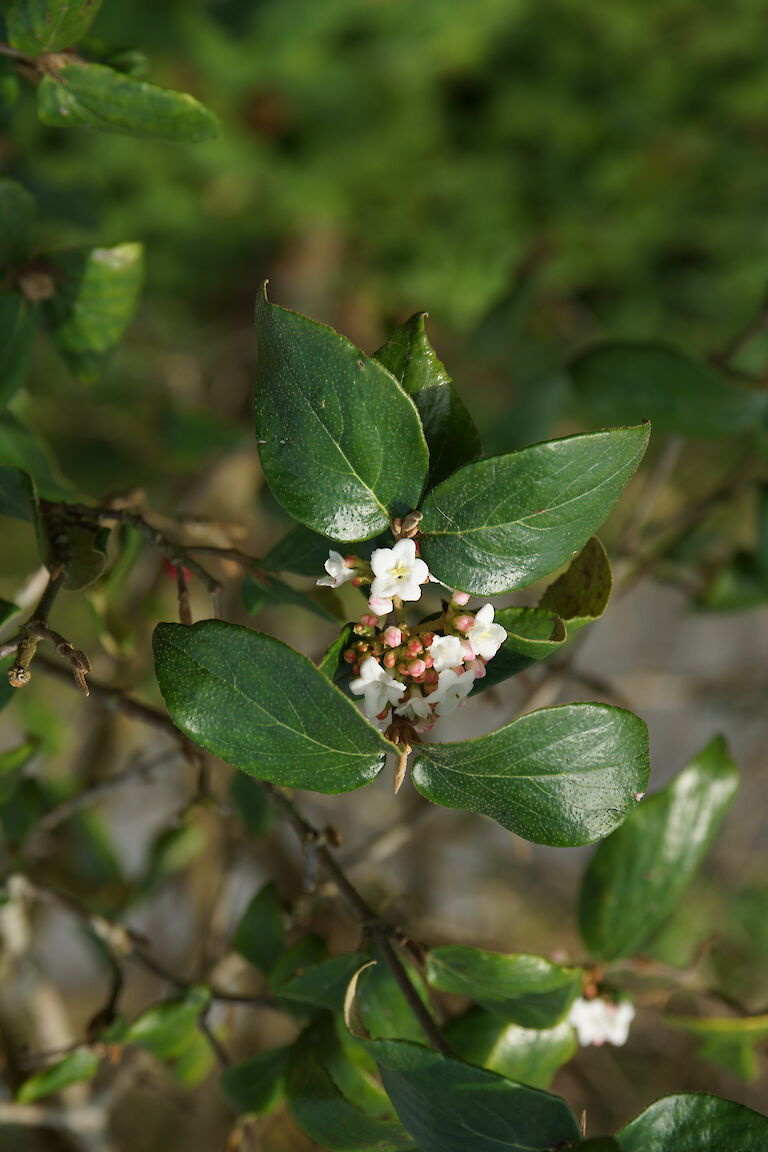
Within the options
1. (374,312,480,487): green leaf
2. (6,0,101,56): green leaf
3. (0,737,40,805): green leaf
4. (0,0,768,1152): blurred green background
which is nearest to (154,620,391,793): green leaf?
(374,312,480,487): green leaf

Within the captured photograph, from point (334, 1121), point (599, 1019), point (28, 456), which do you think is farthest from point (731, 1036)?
point (28, 456)

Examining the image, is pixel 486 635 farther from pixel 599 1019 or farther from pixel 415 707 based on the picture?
pixel 599 1019

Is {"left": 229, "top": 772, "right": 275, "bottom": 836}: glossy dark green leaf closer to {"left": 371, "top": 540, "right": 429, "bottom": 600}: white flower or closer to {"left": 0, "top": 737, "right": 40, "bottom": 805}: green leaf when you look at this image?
{"left": 0, "top": 737, "right": 40, "bottom": 805}: green leaf

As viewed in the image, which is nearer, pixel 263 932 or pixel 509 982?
pixel 509 982

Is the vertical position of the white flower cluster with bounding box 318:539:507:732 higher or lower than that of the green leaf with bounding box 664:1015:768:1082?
higher

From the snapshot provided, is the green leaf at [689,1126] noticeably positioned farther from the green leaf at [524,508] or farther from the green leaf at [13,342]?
the green leaf at [13,342]

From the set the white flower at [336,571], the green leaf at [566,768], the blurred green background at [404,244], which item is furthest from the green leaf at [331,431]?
the blurred green background at [404,244]
